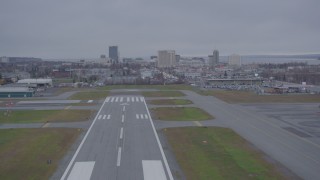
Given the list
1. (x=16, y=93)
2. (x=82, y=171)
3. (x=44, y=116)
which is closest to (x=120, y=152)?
(x=82, y=171)

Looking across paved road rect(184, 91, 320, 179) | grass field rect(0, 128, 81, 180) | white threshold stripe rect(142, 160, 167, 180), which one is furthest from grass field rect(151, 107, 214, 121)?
white threshold stripe rect(142, 160, 167, 180)

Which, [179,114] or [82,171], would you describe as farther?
[179,114]

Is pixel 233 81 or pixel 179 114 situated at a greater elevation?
pixel 179 114

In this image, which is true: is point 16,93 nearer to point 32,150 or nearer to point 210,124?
point 210,124

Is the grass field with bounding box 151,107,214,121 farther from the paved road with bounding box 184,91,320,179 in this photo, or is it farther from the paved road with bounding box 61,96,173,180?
the paved road with bounding box 61,96,173,180

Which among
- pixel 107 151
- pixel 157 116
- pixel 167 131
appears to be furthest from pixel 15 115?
pixel 107 151

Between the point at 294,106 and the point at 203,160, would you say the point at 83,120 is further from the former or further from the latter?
the point at 294,106

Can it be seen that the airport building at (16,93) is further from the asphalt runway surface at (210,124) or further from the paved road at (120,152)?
the paved road at (120,152)
